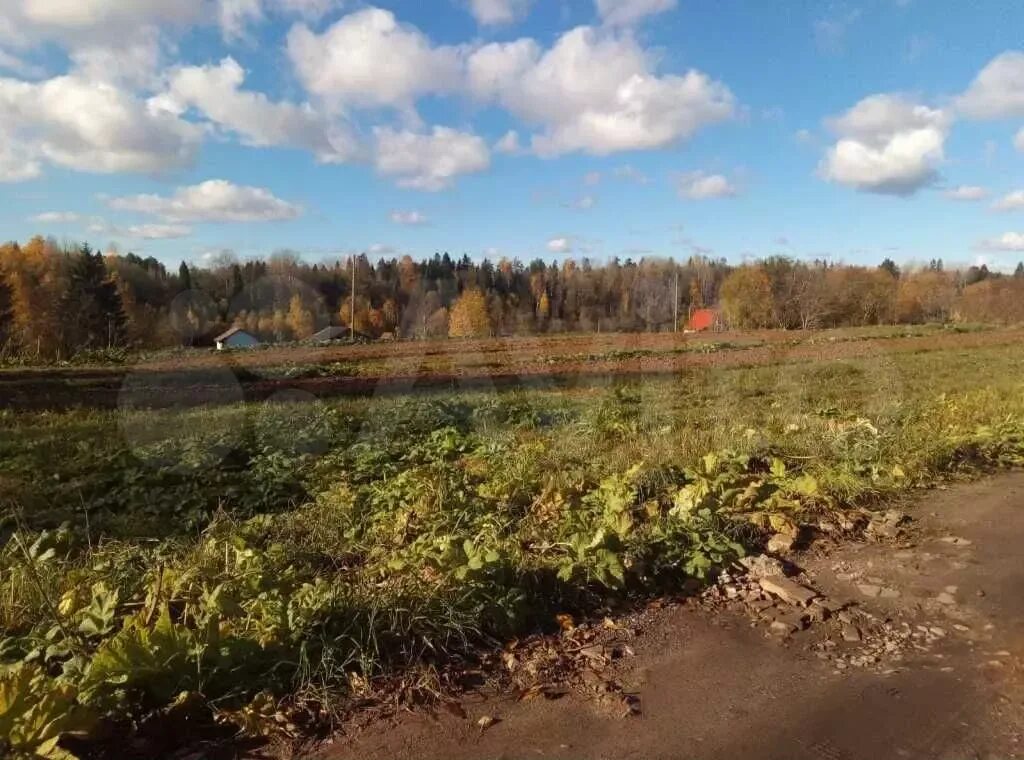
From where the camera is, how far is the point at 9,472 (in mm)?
7211

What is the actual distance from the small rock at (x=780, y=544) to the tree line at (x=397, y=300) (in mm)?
27668

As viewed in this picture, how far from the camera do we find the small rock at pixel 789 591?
3922mm

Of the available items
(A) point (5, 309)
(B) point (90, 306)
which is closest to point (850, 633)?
(A) point (5, 309)

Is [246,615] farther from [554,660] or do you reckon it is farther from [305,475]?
[305,475]

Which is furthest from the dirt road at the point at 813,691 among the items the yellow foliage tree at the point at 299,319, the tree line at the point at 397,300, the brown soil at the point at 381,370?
the yellow foliage tree at the point at 299,319

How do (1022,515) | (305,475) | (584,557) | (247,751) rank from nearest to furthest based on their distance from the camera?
(247,751), (584,557), (1022,515), (305,475)

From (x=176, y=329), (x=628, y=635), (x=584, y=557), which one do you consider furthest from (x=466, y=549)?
(x=176, y=329)

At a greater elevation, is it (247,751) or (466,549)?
(466,549)

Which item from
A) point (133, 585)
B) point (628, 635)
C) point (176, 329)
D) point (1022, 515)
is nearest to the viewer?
point (628, 635)

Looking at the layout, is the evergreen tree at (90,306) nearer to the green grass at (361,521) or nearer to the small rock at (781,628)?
the green grass at (361,521)

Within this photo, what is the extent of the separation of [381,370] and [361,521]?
1490 centimetres

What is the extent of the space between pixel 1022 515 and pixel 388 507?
503 centimetres

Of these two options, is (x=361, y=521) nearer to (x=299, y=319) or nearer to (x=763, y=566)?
(x=763, y=566)

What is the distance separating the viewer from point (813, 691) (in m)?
3.06
